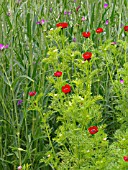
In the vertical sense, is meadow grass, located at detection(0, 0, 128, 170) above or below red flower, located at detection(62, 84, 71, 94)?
below

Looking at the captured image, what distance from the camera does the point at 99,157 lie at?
2.12 m

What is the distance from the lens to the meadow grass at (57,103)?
227 centimetres

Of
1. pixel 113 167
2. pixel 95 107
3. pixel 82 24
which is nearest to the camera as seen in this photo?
pixel 113 167

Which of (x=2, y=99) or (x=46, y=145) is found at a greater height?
(x=2, y=99)

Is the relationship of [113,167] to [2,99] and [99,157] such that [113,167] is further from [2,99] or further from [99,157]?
[2,99]

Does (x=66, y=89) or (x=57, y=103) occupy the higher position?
(x=66, y=89)

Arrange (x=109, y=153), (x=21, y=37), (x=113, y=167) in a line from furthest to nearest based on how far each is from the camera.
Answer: (x=21, y=37) < (x=109, y=153) < (x=113, y=167)

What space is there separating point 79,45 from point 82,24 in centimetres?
38

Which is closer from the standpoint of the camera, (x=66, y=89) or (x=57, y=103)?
(x=66, y=89)

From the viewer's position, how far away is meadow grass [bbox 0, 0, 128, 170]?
89.3 inches

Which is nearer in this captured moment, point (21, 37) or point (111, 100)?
point (111, 100)

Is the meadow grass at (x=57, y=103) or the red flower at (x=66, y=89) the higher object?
the red flower at (x=66, y=89)

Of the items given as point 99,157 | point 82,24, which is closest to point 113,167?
point 99,157

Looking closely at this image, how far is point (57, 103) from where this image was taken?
7.95ft
